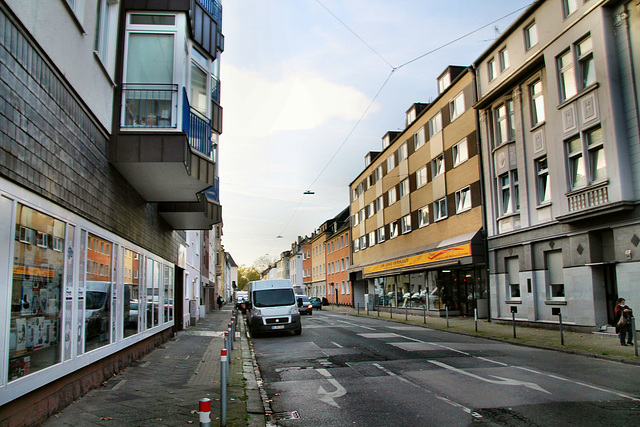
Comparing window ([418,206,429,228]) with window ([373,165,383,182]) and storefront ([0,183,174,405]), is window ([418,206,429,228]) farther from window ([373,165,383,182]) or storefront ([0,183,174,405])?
storefront ([0,183,174,405])

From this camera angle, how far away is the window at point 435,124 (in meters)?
30.3

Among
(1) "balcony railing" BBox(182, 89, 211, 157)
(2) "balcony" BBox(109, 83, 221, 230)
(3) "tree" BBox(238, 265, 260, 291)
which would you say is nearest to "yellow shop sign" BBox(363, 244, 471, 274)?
(1) "balcony railing" BBox(182, 89, 211, 157)

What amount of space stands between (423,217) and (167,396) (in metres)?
26.9

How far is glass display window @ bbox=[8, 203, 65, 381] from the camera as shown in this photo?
544 centimetres

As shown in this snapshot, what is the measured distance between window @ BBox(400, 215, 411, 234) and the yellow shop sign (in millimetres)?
2360

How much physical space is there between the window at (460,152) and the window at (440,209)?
8.65 feet

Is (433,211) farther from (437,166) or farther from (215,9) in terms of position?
(215,9)

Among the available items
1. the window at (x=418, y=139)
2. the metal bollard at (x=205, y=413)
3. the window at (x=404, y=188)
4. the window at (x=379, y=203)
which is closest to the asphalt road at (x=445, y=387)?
the metal bollard at (x=205, y=413)

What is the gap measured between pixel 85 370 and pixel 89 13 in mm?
5833

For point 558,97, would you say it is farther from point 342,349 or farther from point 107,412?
point 107,412

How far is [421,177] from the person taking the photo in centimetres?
3328

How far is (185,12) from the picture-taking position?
1031cm

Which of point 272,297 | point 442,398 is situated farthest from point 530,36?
point 442,398

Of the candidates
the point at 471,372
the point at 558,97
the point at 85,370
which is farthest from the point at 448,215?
the point at 85,370
